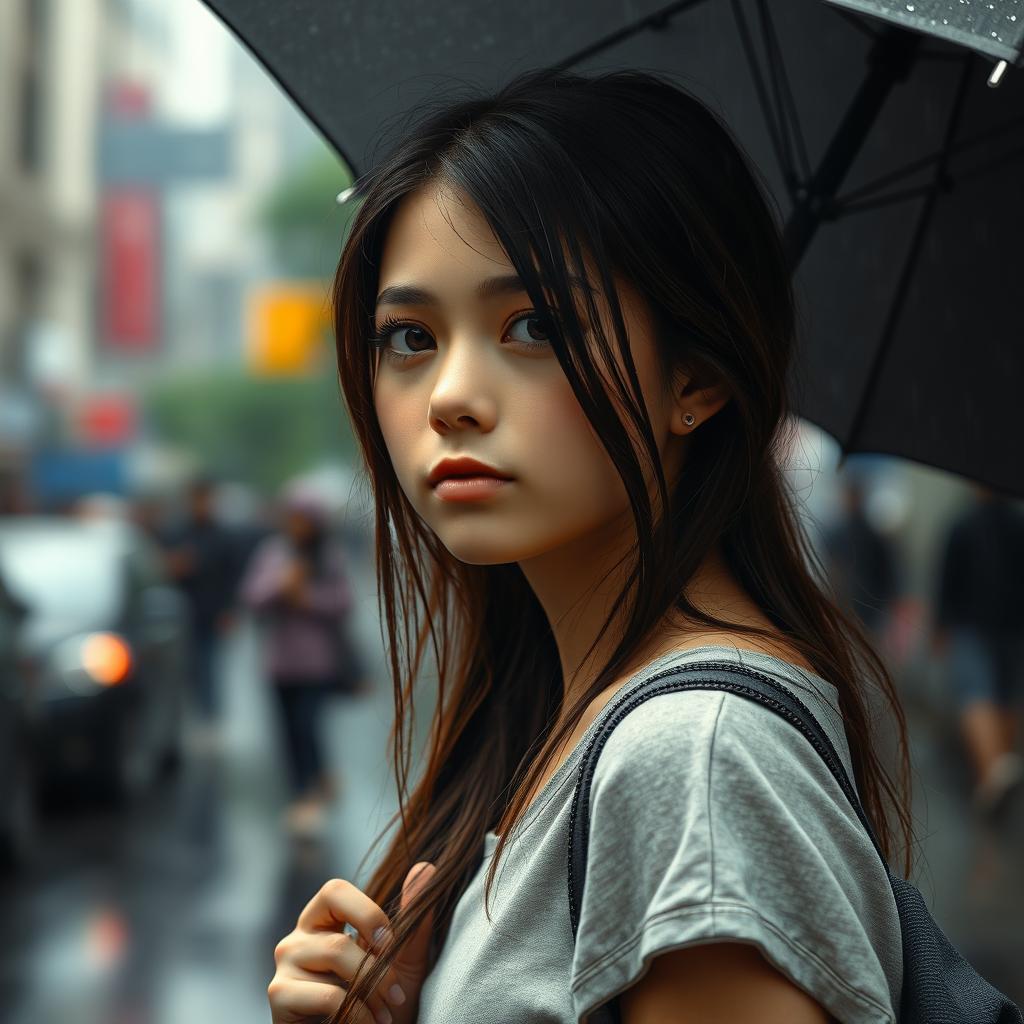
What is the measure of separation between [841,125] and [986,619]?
8.20 m

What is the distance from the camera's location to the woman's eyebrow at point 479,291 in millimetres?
1707

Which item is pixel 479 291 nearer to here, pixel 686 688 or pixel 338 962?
pixel 686 688

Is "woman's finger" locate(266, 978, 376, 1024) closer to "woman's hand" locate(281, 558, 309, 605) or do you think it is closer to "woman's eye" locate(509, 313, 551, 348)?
"woman's eye" locate(509, 313, 551, 348)

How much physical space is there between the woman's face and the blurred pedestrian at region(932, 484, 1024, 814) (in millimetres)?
8789

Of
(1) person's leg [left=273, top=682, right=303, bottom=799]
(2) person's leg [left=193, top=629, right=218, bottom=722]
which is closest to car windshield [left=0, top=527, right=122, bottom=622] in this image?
(1) person's leg [left=273, top=682, right=303, bottom=799]

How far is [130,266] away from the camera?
182 feet

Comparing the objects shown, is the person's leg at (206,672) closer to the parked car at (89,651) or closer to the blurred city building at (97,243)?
the parked car at (89,651)

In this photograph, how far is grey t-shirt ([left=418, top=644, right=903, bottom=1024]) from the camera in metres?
1.37

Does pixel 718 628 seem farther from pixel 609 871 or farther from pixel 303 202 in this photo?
pixel 303 202

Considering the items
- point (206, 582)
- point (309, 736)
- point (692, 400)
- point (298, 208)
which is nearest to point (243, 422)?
point (298, 208)

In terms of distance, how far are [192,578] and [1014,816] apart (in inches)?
258

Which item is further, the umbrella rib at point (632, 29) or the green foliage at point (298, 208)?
the green foliage at point (298, 208)

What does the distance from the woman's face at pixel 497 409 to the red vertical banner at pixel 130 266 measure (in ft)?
180

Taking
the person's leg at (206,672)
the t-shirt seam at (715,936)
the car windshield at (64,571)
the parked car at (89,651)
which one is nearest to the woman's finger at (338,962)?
the t-shirt seam at (715,936)
